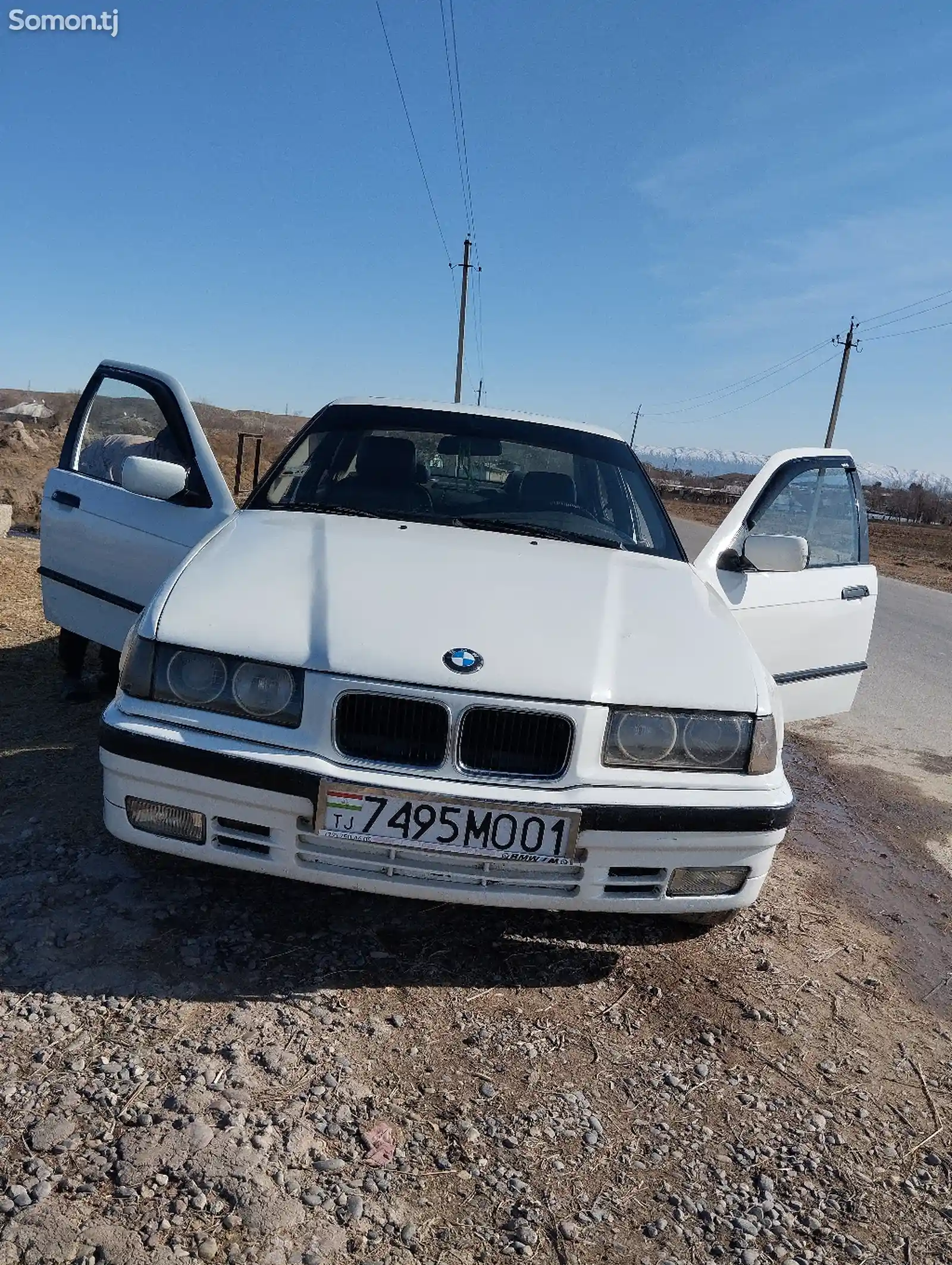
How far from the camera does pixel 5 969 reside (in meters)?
2.35

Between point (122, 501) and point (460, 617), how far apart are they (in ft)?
6.68

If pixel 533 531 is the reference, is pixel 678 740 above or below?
below

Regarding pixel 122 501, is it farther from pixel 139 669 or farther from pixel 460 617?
pixel 460 617

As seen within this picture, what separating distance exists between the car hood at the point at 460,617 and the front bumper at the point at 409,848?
25 cm

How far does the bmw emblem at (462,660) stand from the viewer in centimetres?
231

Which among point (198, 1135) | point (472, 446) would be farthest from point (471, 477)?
point (198, 1135)

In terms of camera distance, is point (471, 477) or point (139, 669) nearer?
point (139, 669)

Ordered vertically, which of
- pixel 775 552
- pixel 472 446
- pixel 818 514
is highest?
pixel 472 446

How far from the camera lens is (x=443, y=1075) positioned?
214 centimetres

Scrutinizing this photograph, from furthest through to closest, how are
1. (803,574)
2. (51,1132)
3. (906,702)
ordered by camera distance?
(906,702) → (803,574) → (51,1132)

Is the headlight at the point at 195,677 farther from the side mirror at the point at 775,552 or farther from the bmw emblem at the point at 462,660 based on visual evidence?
the side mirror at the point at 775,552

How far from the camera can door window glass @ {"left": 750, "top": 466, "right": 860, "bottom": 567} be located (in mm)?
3879

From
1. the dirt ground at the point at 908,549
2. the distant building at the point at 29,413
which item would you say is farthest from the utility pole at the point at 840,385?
the distant building at the point at 29,413

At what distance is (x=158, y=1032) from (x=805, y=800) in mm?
3296
